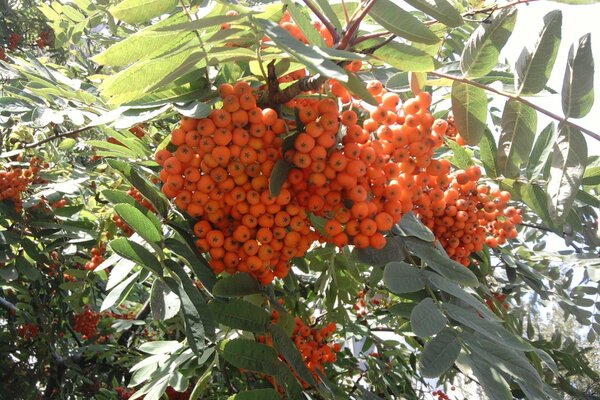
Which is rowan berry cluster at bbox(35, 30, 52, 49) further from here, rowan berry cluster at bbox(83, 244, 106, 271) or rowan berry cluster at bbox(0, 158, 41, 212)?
rowan berry cluster at bbox(83, 244, 106, 271)

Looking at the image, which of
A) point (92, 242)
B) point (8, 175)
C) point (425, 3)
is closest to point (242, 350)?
point (425, 3)

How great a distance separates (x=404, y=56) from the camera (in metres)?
1.40

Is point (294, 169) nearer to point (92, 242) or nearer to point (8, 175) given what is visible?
point (92, 242)

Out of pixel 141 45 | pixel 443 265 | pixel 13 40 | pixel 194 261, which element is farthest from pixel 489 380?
pixel 13 40

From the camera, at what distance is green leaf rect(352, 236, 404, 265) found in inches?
62.7

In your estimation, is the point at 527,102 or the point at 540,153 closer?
the point at 527,102

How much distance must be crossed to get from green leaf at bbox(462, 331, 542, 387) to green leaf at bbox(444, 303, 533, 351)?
0.12ft

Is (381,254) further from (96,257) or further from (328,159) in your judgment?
(96,257)

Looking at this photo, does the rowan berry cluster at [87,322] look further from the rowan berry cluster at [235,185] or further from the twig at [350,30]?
the twig at [350,30]

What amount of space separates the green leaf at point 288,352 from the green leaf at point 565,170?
85 centimetres

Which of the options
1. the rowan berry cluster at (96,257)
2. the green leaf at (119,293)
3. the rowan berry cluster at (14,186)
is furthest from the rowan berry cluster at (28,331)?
the green leaf at (119,293)

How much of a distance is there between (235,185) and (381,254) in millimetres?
500

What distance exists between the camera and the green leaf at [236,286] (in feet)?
4.74

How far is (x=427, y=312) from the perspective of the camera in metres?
1.45
